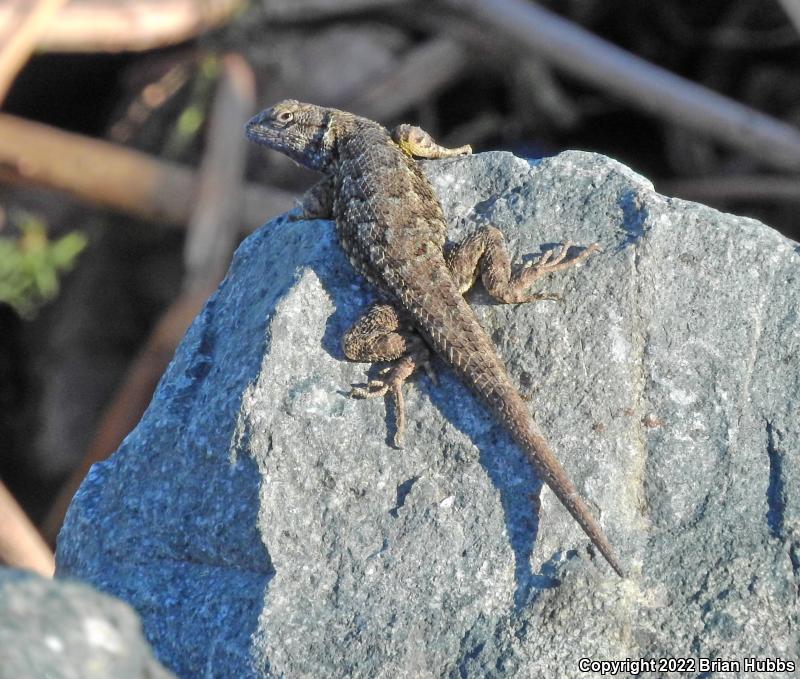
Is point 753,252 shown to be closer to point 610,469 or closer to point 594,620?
point 610,469

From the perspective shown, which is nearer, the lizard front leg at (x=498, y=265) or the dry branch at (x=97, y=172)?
the lizard front leg at (x=498, y=265)

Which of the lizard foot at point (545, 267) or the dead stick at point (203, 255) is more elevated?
the lizard foot at point (545, 267)

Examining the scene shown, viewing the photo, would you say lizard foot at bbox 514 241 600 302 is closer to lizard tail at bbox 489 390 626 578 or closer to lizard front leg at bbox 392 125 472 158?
lizard tail at bbox 489 390 626 578

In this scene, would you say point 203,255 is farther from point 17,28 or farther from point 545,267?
point 545,267

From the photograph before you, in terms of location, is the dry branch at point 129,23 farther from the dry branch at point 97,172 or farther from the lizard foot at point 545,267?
the lizard foot at point 545,267

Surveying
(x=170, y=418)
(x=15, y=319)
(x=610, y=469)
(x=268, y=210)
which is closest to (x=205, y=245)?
(x=268, y=210)

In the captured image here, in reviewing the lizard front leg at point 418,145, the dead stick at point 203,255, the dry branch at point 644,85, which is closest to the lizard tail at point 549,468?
the lizard front leg at point 418,145
